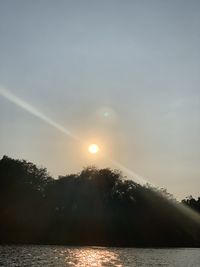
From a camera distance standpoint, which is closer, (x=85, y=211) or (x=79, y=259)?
(x=79, y=259)

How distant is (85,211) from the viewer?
130125 millimetres

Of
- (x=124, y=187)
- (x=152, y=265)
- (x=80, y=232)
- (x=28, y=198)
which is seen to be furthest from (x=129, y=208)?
(x=152, y=265)

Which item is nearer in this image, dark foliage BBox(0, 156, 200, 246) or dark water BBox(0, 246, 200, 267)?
dark water BBox(0, 246, 200, 267)

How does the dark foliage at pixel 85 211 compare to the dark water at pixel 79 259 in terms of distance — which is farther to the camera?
the dark foliage at pixel 85 211

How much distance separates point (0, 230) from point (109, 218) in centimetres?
2995

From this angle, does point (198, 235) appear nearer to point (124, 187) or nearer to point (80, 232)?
point (124, 187)

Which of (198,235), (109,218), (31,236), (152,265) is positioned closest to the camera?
(152,265)

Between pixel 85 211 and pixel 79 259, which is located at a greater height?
pixel 85 211

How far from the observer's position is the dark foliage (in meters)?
128

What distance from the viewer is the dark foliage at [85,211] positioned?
419 feet

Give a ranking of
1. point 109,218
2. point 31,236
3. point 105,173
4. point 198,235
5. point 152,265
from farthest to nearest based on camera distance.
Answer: point 198,235 < point 105,173 < point 109,218 < point 31,236 < point 152,265

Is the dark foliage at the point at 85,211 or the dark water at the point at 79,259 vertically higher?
the dark foliage at the point at 85,211

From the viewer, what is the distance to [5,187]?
13138cm

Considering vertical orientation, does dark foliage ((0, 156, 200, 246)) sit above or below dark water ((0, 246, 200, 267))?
above
